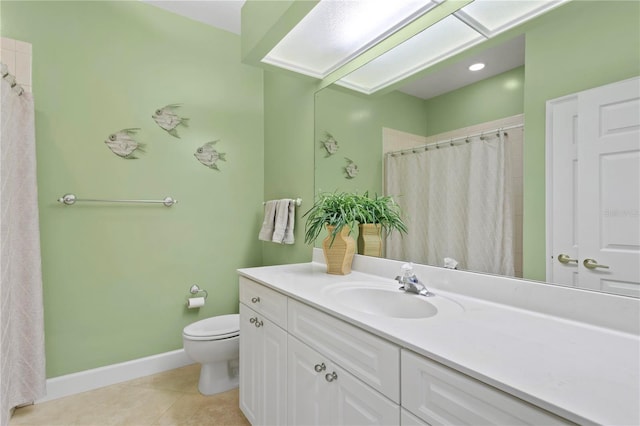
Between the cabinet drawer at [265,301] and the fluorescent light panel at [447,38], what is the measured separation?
1167 millimetres

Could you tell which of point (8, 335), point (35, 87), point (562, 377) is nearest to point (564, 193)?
point (562, 377)

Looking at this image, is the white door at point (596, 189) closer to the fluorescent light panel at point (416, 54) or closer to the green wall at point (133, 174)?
the fluorescent light panel at point (416, 54)

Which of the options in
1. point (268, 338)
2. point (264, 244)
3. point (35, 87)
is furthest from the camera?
point (264, 244)

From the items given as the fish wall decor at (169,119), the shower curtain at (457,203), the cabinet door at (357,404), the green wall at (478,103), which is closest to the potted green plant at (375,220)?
the shower curtain at (457,203)

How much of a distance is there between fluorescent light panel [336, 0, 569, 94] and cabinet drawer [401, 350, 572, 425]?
115 centimetres

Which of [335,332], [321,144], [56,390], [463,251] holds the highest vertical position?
[321,144]

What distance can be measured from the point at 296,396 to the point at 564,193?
112cm

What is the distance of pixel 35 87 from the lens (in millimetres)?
1767

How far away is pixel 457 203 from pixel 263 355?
1066 mm

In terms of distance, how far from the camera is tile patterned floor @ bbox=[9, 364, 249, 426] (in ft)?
5.26

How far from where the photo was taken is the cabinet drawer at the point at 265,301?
120cm

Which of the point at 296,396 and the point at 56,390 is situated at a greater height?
the point at 296,396

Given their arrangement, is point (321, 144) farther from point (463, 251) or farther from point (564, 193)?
point (564, 193)

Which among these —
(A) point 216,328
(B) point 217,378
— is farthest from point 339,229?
(B) point 217,378
